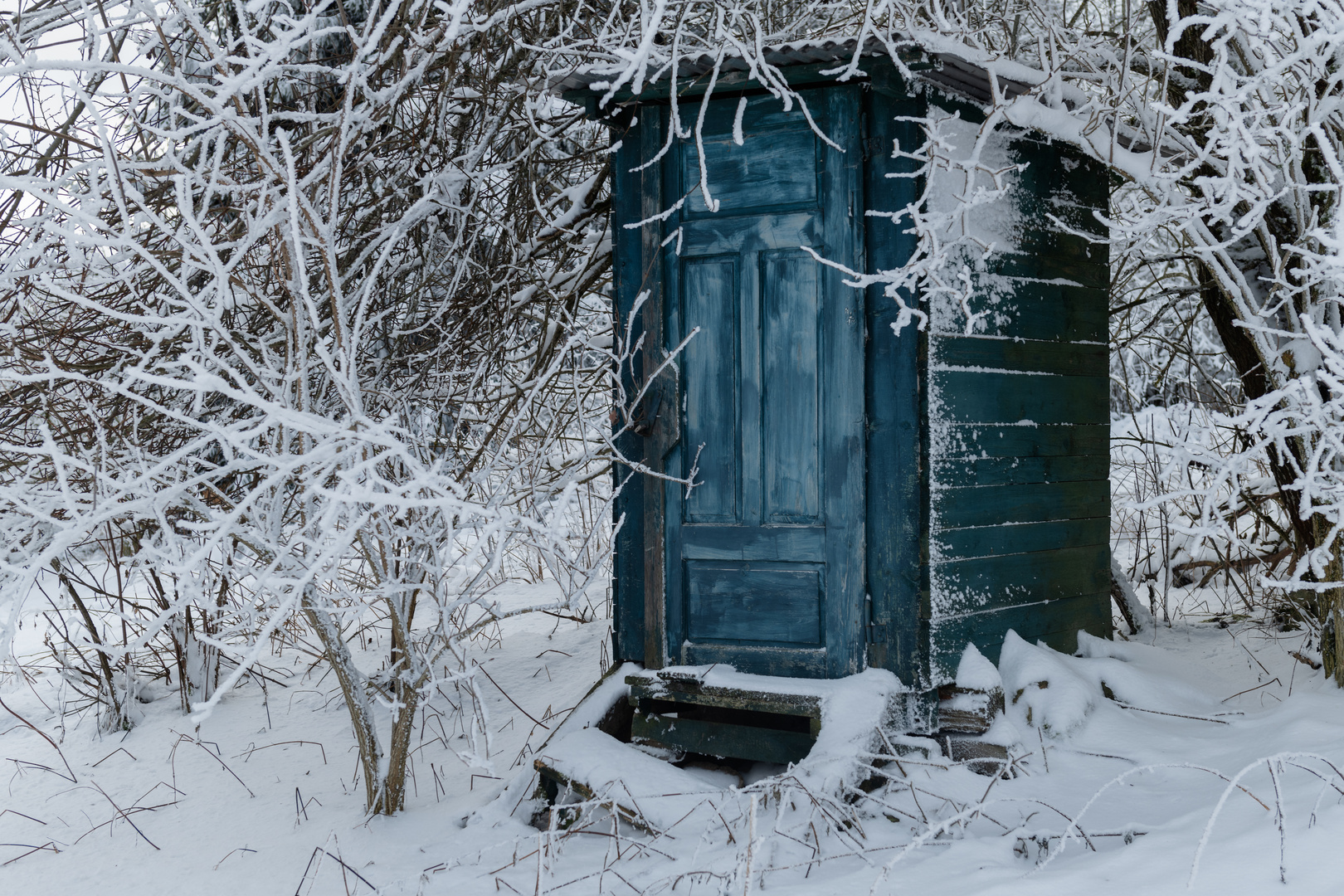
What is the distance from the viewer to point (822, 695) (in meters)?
4.07

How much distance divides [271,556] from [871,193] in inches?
102

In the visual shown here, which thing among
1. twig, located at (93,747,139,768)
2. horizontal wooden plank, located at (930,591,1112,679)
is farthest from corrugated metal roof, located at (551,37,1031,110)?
twig, located at (93,747,139,768)

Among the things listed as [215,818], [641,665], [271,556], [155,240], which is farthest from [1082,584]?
[155,240]

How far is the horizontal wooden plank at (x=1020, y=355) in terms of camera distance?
4250mm

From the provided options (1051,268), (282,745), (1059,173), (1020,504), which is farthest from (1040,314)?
(282,745)

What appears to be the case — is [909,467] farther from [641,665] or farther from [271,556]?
[271,556]

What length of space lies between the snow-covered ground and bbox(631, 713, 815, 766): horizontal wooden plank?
0.13m

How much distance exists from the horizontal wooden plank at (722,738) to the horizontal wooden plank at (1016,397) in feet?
4.46

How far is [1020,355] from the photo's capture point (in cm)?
462

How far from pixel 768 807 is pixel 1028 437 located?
1.91 metres

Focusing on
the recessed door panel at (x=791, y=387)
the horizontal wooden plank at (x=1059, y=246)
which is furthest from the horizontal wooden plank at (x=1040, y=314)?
the recessed door panel at (x=791, y=387)

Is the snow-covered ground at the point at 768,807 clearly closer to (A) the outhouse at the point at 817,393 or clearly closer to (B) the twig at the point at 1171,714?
(B) the twig at the point at 1171,714

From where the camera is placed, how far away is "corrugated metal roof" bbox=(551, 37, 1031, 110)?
4.02 m

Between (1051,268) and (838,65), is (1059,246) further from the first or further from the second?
(838,65)
